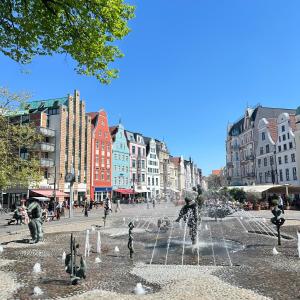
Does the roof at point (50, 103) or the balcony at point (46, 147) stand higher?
the roof at point (50, 103)

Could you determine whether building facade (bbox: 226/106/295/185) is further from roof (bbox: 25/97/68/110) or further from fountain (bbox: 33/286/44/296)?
fountain (bbox: 33/286/44/296)

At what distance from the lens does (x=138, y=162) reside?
284 ft

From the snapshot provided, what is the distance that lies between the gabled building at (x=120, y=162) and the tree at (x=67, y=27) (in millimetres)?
64316

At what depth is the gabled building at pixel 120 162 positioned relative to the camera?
76012 millimetres

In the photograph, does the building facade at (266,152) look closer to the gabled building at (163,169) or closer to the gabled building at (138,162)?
the gabled building at (138,162)

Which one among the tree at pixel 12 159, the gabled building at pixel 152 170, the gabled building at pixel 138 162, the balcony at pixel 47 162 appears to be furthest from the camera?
the gabled building at pixel 152 170

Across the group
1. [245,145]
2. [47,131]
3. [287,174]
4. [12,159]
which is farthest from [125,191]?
[12,159]

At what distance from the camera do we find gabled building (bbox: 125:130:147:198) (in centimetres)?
8431

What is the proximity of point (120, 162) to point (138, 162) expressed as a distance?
353 inches

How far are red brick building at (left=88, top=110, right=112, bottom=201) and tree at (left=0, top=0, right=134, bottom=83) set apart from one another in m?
55.2

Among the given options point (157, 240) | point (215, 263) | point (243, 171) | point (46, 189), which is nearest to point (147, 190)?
point (243, 171)

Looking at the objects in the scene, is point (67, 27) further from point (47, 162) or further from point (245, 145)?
point (245, 145)

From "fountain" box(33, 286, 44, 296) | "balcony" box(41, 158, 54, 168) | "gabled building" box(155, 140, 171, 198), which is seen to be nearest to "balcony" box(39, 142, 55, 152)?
"balcony" box(41, 158, 54, 168)

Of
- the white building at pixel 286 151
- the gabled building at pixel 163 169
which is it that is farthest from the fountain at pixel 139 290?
the gabled building at pixel 163 169
